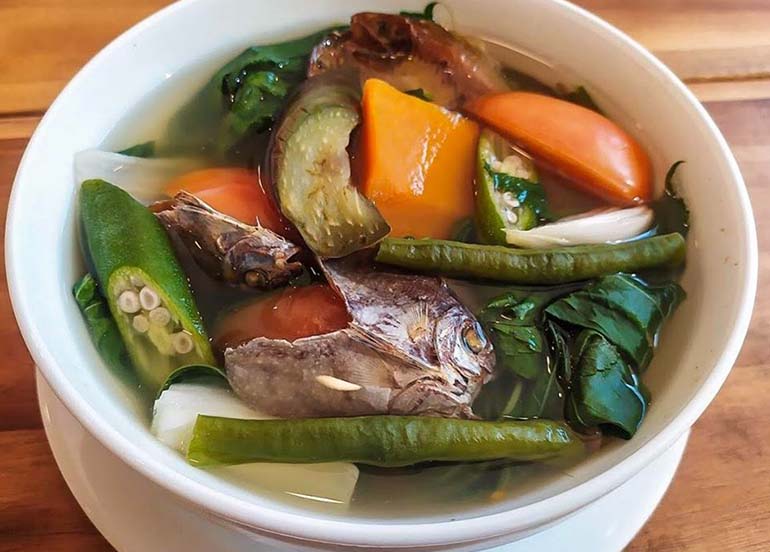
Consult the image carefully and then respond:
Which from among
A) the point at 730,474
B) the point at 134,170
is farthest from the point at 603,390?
the point at 134,170

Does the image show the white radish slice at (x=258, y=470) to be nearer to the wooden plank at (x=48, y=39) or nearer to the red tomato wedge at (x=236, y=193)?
the red tomato wedge at (x=236, y=193)

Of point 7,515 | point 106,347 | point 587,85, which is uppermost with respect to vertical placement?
point 587,85

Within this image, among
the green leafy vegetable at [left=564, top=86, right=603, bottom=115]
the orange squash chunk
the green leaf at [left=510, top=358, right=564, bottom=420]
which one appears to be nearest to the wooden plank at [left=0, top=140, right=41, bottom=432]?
the orange squash chunk

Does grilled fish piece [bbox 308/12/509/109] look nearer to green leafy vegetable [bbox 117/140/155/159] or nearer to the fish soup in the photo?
the fish soup

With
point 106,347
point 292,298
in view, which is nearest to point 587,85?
point 292,298

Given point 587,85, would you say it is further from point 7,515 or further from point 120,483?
point 7,515

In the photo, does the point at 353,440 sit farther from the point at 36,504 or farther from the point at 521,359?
the point at 36,504
